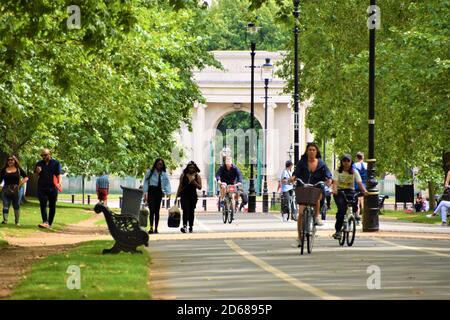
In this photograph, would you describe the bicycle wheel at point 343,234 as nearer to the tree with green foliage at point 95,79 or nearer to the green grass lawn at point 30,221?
the tree with green foliage at point 95,79

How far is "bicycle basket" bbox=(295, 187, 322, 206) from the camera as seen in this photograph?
23.4 m


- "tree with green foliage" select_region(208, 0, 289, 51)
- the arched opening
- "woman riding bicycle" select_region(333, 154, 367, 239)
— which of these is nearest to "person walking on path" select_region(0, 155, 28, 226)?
"woman riding bicycle" select_region(333, 154, 367, 239)

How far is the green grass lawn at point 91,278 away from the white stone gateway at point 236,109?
295 feet

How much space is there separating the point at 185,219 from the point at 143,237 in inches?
404

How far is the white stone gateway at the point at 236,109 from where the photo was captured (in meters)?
113

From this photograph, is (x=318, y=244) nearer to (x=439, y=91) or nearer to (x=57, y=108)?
(x=57, y=108)

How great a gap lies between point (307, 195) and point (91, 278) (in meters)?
6.67

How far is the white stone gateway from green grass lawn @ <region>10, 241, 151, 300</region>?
89.8 m

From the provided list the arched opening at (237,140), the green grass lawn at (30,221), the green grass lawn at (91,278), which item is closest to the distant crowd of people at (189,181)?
the green grass lawn at (30,221)

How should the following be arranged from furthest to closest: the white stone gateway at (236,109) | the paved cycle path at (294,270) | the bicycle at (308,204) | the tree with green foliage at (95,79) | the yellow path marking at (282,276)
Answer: the white stone gateway at (236,109)
the tree with green foliage at (95,79)
the bicycle at (308,204)
the paved cycle path at (294,270)
the yellow path marking at (282,276)

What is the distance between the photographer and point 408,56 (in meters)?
43.8

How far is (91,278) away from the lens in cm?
1752

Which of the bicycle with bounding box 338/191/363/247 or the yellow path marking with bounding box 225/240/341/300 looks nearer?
the yellow path marking with bounding box 225/240/341/300

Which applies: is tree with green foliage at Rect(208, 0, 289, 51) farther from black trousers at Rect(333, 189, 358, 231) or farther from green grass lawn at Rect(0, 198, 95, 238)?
black trousers at Rect(333, 189, 358, 231)
